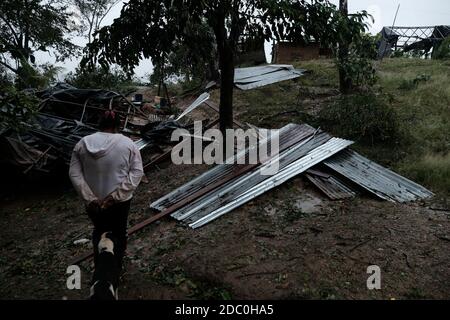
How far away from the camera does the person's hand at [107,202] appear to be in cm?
272

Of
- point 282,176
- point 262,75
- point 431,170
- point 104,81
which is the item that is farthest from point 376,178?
point 104,81

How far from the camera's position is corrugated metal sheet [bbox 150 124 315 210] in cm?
507

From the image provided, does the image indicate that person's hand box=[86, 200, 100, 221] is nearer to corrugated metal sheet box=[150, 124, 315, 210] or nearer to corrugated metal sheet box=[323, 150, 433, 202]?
corrugated metal sheet box=[150, 124, 315, 210]

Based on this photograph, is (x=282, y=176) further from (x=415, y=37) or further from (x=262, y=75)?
(x=415, y=37)

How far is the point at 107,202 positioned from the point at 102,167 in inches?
10.7

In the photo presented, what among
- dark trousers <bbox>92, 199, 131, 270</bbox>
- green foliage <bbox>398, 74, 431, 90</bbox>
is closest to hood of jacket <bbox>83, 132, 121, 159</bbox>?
dark trousers <bbox>92, 199, 131, 270</bbox>

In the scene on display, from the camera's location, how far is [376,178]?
16.9 feet

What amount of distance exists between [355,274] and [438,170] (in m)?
3.02

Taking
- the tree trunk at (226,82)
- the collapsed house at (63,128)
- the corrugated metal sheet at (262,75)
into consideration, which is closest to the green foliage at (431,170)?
the tree trunk at (226,82)

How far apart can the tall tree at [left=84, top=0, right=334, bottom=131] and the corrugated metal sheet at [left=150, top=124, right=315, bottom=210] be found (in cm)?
98

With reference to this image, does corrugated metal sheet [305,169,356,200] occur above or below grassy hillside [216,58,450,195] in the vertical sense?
below

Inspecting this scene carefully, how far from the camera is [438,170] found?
534 cm
